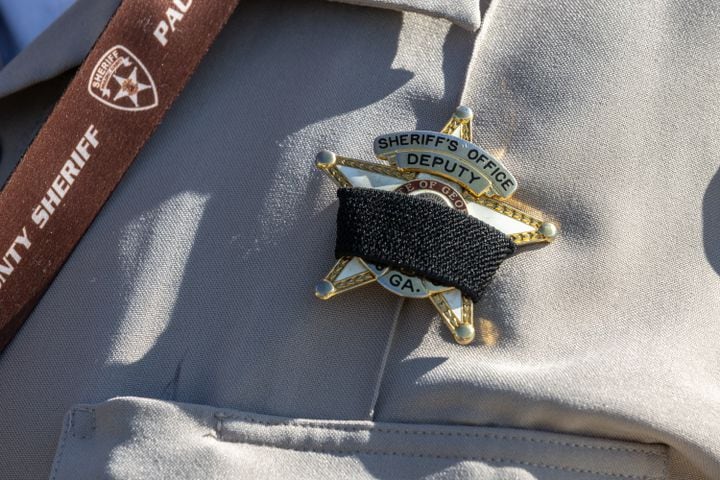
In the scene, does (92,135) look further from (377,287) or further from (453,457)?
(453,457)

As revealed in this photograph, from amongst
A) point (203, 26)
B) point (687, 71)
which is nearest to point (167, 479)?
point (203, 26)

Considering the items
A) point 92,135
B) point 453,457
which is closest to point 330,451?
point 453,457

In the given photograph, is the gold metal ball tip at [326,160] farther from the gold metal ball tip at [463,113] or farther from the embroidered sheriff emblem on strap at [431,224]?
the gold metal ball tip at [463,113]

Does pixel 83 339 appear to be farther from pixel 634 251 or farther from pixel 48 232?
pixel 634 251

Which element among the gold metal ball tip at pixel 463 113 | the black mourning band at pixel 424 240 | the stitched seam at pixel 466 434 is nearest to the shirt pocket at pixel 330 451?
the stitched seam at pixel 466 434

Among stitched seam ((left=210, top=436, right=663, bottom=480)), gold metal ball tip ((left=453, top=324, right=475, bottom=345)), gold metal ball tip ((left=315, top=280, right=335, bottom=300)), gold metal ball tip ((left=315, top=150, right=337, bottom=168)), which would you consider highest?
gold metal ball tip ((left=315, top=150, right=337, bottom=168))

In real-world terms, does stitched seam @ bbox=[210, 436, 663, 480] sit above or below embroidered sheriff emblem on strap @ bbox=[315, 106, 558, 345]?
below

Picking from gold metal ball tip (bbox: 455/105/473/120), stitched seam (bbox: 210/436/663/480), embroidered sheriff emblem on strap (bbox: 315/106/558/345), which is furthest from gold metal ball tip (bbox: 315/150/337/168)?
stitched seam (bbox: 210/436/663/480)

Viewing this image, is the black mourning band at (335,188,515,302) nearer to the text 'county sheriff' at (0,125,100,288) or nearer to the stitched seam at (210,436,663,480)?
the stitched seam at (210,436,663,480)
